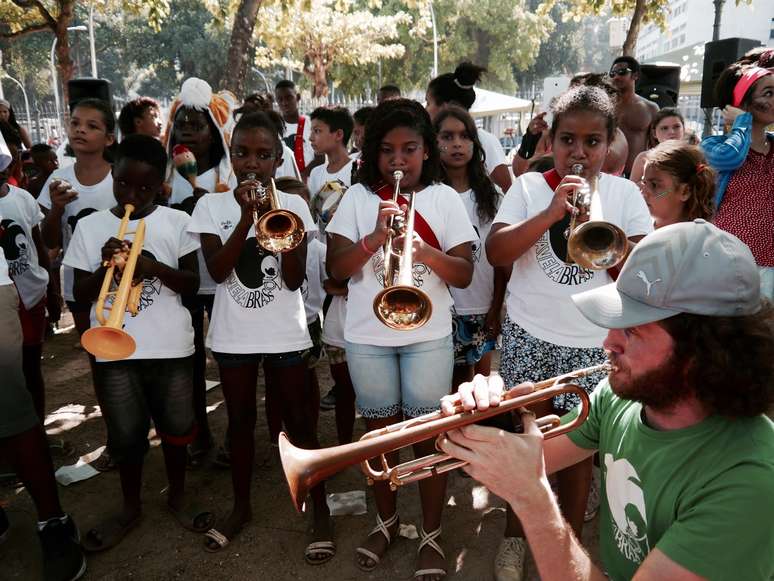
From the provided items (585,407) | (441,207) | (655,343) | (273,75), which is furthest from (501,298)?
(273,75)

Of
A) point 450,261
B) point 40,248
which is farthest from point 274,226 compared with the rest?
point 40,248

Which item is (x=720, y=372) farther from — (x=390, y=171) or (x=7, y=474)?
(x=7, y=474)

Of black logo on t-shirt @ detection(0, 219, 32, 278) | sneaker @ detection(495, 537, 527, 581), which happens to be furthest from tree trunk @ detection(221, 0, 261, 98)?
sneaker @ detection(495, 537, 527, 581)

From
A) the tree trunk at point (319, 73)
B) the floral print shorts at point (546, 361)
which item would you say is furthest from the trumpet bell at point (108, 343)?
the tree trunk at point (319, 73)

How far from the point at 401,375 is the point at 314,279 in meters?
1.21

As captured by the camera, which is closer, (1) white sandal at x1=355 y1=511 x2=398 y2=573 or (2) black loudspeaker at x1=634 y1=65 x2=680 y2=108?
(1) white sandal at x1=355 y1=511 x2=398 y2=573

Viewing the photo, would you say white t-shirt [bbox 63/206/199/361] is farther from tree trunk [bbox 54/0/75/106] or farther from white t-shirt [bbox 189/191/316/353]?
tree trunk [bbox 54/0/75/106]

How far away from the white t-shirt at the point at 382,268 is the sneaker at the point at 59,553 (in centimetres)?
167

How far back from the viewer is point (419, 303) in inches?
106

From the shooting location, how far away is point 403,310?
269cm

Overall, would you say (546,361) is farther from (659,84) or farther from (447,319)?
(659,84)

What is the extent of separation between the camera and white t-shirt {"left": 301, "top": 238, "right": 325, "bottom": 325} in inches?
152

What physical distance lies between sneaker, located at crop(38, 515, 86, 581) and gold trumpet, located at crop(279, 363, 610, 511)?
5.50 feet

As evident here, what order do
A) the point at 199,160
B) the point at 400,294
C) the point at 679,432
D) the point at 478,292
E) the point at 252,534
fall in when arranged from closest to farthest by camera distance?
1. the point at 679,432
2. the point at 400,294
3. the point at 252,534
4. the point at 478,292
5. the point at 199,160
